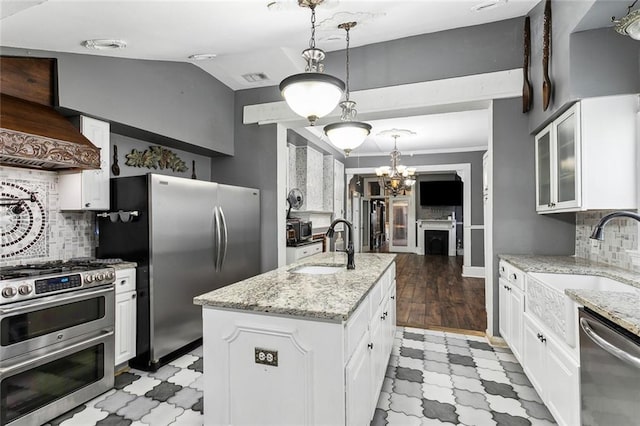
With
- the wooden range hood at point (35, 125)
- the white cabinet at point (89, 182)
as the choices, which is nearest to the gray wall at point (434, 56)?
the white cabinet at point (89, 182)

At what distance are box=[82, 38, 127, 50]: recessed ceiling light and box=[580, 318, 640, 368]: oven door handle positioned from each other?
3257 mm

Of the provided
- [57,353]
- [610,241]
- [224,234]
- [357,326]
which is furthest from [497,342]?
[57,353]

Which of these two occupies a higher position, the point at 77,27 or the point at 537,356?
the point at 77,27

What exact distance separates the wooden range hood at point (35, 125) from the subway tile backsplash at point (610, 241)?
3.79 m

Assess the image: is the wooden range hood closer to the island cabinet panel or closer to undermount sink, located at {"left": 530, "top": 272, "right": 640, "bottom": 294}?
the island cabinet panel

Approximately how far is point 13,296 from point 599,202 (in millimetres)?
3609

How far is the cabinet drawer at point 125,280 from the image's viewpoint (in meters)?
2.50

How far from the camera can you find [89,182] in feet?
8.55

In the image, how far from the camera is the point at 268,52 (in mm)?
3121

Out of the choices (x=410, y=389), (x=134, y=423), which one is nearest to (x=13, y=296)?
(x=134, y=423)

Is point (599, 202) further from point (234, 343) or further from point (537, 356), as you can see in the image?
point (234, 343)

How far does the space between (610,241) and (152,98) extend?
157 inches

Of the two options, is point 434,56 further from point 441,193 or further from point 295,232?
point 441,193

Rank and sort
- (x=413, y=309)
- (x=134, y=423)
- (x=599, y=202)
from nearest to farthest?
(x=134, y=423), (x=599, y=202), (x=413, y=309)
